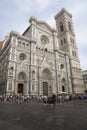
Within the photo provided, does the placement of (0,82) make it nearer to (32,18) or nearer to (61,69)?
(61,69)

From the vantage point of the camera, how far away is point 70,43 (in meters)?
37.5

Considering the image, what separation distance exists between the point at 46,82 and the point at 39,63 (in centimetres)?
527

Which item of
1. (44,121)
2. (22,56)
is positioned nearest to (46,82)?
(22,56)

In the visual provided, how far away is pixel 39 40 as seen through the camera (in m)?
30.9

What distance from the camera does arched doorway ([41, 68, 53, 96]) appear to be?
26800 mm

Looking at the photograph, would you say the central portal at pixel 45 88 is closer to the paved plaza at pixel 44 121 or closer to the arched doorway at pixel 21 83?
the arched doorway at pixel 21 83

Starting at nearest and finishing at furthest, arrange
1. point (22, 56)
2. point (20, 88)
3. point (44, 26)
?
point (20, 88)
point (22, 56)
point (44, 26)

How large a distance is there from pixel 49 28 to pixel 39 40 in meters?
7.59

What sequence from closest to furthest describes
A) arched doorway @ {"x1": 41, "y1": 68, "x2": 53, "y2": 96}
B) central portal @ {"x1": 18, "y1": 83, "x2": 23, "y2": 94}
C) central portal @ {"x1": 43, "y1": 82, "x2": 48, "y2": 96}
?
central portal @ {"x1": 18, "y1": 83, "x2": 23, "y2": 94} < central portal @ {"x1": 43, "y1": 82, "x2": 48, "y2": 96} < arched doorway @ {"x1": 41, "y1": 68, "x2": 53, "y2": 96}

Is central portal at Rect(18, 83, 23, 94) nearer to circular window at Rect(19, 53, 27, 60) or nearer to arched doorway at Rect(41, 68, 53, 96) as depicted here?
arched doorway at Rect(41, 68, 53, 96)

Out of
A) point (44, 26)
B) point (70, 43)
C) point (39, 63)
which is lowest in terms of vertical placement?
point (39, 63)

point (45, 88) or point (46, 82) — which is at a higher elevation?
point (46, 82)

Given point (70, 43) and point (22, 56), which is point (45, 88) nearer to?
point (22, 56)

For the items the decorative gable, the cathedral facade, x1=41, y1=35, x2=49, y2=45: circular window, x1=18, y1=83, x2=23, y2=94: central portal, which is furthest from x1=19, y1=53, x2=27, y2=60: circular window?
the decorative gable
